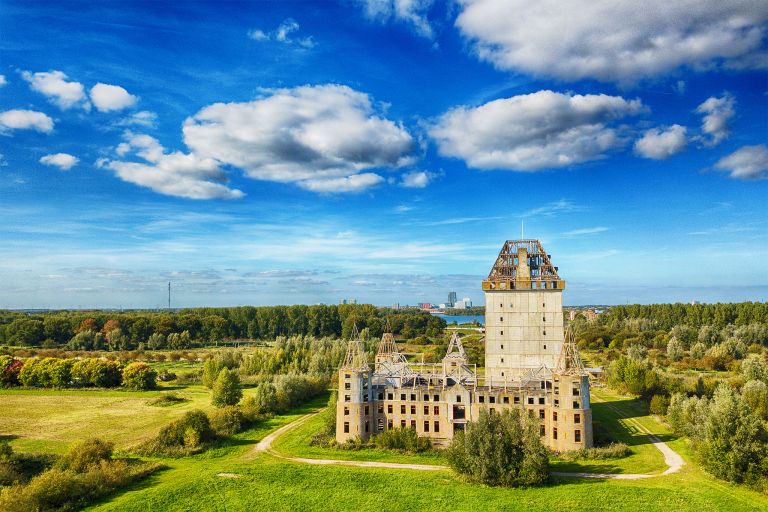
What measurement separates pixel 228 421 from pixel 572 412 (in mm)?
40253

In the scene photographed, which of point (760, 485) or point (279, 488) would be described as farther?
point (279, 488)

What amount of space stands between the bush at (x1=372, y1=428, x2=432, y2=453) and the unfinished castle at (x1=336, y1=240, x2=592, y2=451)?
2183 millimetres

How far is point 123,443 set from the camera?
5888cm

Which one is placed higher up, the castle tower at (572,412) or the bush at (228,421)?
the castle tower at (572,412)

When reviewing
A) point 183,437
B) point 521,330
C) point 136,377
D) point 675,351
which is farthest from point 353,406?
point 675,351

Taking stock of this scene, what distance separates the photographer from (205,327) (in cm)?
16512

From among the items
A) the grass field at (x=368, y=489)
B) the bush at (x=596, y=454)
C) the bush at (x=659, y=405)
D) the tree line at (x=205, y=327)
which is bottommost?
the grass field at (x=368, y=489)

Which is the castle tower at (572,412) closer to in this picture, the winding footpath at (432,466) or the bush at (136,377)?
the winding footpath at (432,466)

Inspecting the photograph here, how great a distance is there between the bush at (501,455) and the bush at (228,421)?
97.8ft

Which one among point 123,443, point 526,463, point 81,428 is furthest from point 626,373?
point 81,428

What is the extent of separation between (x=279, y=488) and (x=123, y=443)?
24.9 m

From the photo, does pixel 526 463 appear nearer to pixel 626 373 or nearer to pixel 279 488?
pixel 279 488

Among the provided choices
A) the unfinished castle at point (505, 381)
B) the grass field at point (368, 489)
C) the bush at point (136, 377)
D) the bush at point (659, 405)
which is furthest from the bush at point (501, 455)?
the bush at point (136, 377)

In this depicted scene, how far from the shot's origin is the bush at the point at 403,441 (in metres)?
53.8
